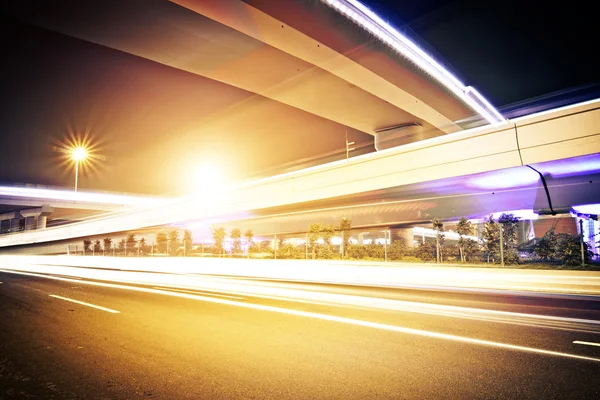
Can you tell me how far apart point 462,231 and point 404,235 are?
9.71 ft

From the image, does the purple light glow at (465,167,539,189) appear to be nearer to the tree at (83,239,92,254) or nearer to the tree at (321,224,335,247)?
the tree at (321,224,335,247)

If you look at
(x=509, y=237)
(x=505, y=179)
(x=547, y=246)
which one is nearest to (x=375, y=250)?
(x=509, y=237)

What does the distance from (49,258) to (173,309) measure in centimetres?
3150

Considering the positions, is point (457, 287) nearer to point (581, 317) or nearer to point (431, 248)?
point (431, 248)

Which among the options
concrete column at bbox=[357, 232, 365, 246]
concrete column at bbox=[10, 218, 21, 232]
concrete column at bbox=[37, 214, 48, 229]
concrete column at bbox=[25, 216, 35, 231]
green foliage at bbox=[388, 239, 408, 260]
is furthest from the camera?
concrete column at bbox=[10, 218, 21, 232]

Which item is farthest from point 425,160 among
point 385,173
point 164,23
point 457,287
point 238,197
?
point 238,197

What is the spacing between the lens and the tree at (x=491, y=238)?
12.2 m

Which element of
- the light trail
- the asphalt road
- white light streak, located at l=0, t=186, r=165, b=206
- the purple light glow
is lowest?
the light trail

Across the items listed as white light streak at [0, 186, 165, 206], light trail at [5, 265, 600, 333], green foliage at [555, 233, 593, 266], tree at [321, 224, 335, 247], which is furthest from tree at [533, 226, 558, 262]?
white light streak at [0, 186, 165, 206]

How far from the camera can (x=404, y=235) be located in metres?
15.9

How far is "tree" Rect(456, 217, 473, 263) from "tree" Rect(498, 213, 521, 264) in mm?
1104

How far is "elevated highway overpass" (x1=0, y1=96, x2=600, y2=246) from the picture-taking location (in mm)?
10305

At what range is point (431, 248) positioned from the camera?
13.2 metres

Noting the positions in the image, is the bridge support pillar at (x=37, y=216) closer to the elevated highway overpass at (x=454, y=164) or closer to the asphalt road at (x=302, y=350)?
the elevated highway overpass at (x=454, y=164)
